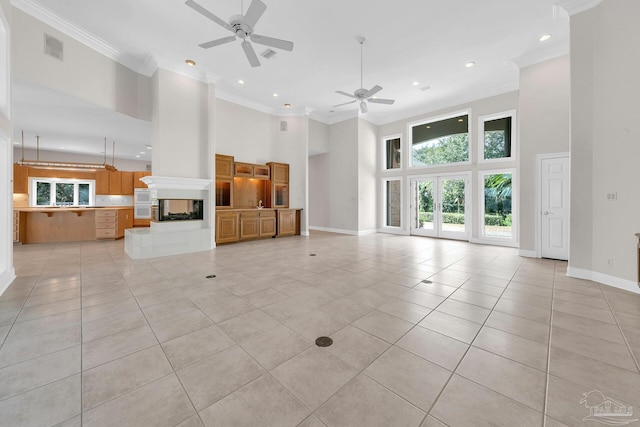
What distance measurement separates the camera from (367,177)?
362 inches

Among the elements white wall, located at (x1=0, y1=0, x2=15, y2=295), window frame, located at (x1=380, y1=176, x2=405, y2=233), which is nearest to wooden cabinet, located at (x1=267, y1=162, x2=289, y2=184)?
window frame, located at (x1=380, y1=176, x2=405, y2=233)

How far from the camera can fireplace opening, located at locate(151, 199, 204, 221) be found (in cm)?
571

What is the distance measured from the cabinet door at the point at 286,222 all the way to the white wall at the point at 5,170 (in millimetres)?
5627

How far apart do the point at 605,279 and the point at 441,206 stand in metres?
4.67

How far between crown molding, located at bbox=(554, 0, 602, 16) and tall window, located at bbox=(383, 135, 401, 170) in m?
5.30

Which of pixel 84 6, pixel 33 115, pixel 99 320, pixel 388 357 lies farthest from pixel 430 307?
pixel 33 115

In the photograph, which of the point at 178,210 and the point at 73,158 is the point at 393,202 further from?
the point at 73,158

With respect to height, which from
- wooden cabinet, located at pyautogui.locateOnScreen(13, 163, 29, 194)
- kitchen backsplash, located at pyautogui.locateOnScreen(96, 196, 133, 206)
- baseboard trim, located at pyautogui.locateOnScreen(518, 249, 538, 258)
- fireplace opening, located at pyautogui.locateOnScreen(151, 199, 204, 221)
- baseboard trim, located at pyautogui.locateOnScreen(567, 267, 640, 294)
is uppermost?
wooden cabinet, located at pyautogui.locateOnScreen(13, 163, 29, 194)

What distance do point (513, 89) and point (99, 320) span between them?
9630mm

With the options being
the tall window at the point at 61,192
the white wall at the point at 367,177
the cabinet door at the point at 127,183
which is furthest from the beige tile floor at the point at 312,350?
the tall window at the point at 61,192

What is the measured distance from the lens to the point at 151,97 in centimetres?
588

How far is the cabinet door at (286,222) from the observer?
824cm

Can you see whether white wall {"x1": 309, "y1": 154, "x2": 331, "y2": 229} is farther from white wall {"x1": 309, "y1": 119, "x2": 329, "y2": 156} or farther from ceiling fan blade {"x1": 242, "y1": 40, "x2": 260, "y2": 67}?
ceiling fan blade {"x1": 242, "y1": 40, "x2": 260, "y2": 67}

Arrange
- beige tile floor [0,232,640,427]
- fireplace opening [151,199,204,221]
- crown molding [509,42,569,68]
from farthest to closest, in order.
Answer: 1. fireplace opening [151,199,204,221]
2. crown molding [509,42,569,68]
3. beige tile floor [0,232,640,427]
